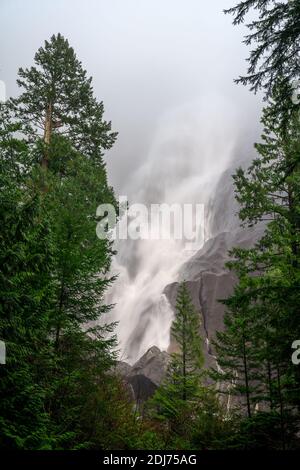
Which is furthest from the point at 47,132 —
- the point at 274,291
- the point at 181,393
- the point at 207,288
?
the point at 207,288

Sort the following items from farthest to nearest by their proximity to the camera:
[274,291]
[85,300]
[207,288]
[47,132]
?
[207,288] → [47,132] → [85,300] → [274,291]

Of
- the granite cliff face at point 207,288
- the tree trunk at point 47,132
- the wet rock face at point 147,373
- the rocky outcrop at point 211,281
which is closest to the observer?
the tree trunk at point 47,132

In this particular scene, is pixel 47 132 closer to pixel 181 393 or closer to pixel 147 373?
pixel 181 393

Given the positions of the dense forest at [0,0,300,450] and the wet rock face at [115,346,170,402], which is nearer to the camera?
the dense forest at [0,0,300,450]

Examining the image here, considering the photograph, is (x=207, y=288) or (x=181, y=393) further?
(x=207, y=288)

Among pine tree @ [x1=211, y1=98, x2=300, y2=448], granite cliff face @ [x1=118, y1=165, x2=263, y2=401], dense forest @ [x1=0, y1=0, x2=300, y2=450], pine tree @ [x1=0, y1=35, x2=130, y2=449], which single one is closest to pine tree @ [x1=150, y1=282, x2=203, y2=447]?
dense forest @ [x1=0, y1=0, x2=300, y2=450]

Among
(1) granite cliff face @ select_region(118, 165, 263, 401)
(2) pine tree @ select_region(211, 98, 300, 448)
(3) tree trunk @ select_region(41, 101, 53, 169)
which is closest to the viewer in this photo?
(2) pine tree @ select_region(211, 98, 300, 448)

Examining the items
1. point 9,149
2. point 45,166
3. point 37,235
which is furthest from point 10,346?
point 45,166

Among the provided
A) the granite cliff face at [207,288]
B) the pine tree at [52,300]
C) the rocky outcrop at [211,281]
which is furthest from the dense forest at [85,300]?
the rocky outcrop at [211,281]

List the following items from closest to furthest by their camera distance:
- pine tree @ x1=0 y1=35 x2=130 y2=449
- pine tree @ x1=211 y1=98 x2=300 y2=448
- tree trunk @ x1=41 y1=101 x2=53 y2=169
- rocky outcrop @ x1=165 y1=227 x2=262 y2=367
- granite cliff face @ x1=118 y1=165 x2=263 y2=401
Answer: pine tree @ x1=0 y1=35 x2=130 y2=449 → pine tree @ x1=211 y1=98 x2=300 y2=448 → tree trunk @ x1=41 y1=101 x2=53 y2=169 → granite cliff face @ x1=118 y1=165 x2=263 y2=401 → rocky outcrop @ x1=165 y1=227 x2=262 y2=367

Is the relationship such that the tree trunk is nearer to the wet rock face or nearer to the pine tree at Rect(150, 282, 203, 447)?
the pine tree at Rect(150, 282, 203, 447)

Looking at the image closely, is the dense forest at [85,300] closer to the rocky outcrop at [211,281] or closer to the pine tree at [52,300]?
the pine tree at [52,300]

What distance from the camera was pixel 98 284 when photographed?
989 cm
